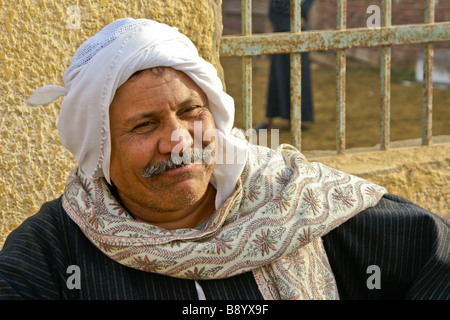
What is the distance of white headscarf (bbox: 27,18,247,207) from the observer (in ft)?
6.87

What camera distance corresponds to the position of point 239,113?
8.73 metres

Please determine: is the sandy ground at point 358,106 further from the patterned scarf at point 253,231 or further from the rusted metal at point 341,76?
the patterned scarf at point 253,231

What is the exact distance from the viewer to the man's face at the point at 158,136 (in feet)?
6.93

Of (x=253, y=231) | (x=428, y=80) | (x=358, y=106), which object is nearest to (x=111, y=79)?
(x=253, y=231)

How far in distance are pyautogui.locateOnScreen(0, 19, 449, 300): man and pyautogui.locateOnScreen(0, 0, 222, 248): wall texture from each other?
0.76m

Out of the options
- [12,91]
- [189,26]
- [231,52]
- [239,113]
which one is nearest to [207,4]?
[189,26]

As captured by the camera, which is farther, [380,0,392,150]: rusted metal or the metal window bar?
[380,0,392,150]: rusted metal

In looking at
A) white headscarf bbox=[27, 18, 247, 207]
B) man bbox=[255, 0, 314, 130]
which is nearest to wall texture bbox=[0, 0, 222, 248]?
white headscarf bbox=[27, 18, 247, 207]

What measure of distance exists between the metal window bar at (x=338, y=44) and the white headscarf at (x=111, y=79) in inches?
51.1

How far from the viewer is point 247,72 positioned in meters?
3.62

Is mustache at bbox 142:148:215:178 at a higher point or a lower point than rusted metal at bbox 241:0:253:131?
lower

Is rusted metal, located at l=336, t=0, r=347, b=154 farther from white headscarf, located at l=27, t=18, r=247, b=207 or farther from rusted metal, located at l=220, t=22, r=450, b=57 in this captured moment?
white headscarf, located at l=27, t=18, r=247, b=207

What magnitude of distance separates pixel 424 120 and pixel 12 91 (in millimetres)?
2398

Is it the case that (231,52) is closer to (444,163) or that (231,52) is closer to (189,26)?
(189,26)
